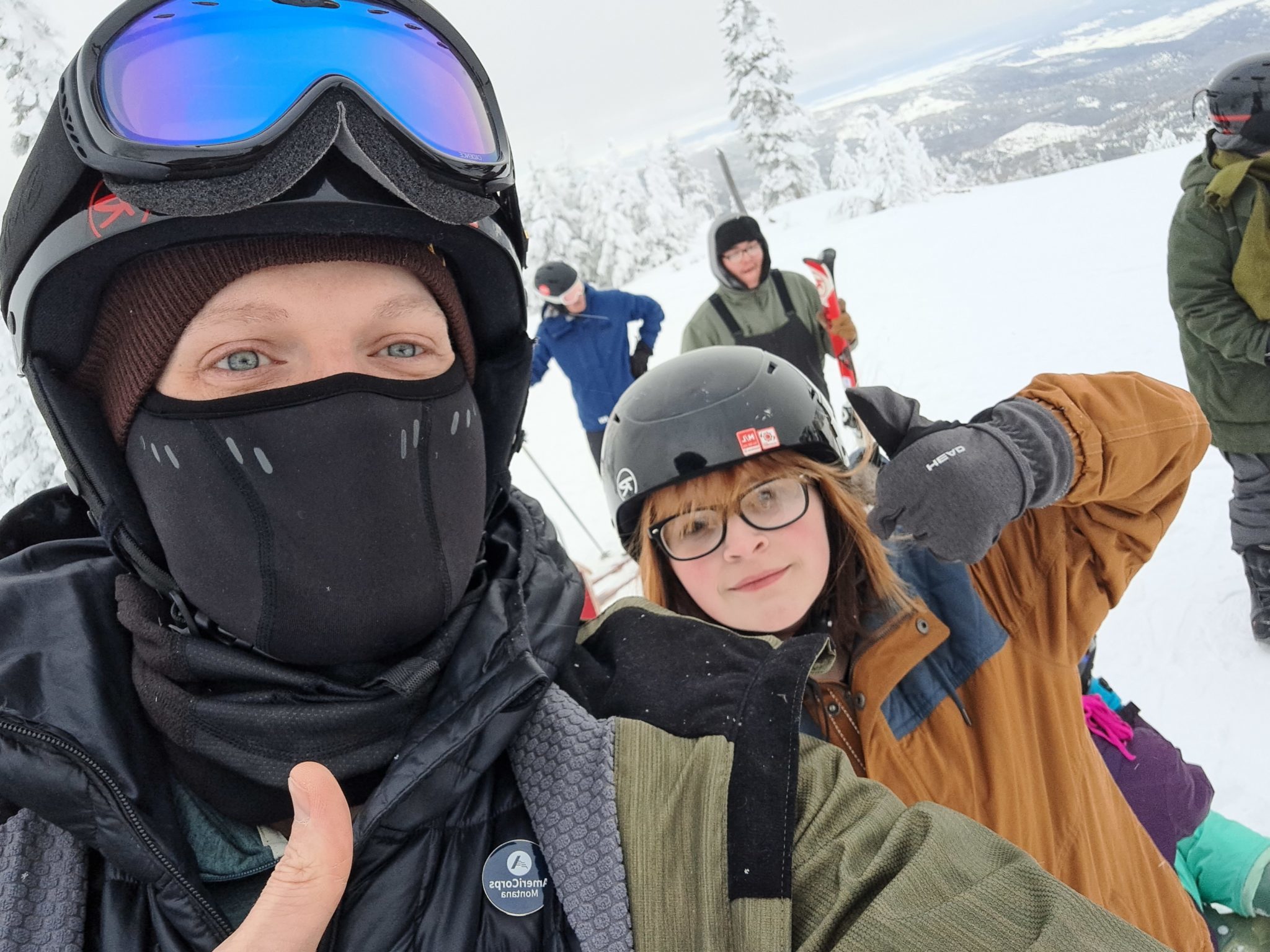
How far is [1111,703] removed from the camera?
7.53 feet

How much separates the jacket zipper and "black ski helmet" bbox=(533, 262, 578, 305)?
652cm

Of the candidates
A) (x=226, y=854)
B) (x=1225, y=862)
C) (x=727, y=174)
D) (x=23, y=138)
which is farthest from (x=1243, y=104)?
(x=727, y=174)

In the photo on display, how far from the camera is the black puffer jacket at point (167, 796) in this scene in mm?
989

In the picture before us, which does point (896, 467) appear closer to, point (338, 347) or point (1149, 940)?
point (1149, 940)

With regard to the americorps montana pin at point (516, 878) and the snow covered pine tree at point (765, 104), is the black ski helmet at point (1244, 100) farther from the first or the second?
the snow covered pine tree at point (765, 104)

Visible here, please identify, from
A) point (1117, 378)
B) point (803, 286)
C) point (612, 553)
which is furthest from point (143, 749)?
point (612, 553)

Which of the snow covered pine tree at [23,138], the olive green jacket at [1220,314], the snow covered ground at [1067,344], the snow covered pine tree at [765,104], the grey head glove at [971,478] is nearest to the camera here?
the grey head glove at [971,478]

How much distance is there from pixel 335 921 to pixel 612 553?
728cm

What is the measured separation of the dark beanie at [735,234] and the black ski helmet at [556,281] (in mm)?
1530

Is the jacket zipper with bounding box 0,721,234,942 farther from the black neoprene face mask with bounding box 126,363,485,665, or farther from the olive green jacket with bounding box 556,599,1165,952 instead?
the olive green jacket with bounding box 556,599,1165,952

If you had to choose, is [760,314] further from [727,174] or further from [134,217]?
[727,174]

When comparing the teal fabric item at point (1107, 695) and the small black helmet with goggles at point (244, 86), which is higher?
the small black helmet with goggles at point (244, 86)

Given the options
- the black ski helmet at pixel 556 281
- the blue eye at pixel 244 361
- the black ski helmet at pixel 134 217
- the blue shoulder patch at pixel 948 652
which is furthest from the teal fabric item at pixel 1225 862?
the black ski helmet at pixel 556 281

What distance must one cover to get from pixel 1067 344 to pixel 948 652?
1013 cm
